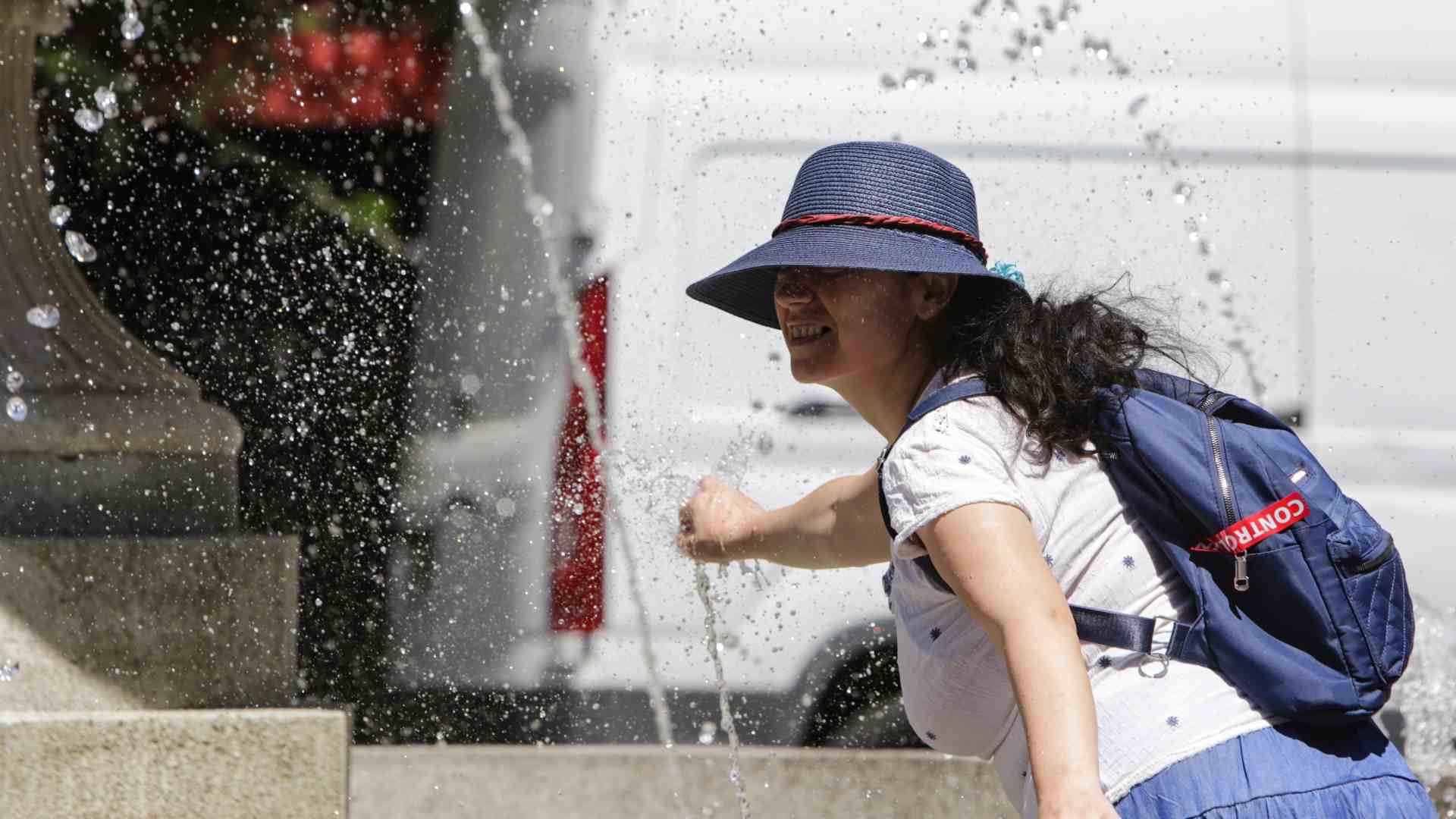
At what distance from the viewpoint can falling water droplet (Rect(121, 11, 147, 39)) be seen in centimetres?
475

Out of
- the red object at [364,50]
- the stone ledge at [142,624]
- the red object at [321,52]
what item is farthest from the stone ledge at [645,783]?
the red object at [321,52]

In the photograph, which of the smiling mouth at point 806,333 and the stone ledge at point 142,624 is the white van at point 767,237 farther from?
the smiling mouth at point 806,333

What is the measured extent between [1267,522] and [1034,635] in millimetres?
252

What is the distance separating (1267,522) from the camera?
1.41 m

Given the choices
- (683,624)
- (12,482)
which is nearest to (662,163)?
(683,624)

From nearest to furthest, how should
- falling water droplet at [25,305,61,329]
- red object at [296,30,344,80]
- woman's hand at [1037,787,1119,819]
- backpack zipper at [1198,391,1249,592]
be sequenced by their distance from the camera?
woman's hand at [1037,787,1119,819] → backpack zipper at [1198,391,1249,592] → falling water droplet at [25,305,61,329] → red object at [296,30,344,80]

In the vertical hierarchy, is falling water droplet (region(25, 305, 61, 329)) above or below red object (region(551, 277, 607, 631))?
above

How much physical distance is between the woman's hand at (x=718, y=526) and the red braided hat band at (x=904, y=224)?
0.59 metres

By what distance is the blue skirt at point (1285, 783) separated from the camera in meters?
1.42

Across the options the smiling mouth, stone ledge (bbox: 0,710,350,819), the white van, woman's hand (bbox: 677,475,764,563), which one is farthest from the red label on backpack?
the white van

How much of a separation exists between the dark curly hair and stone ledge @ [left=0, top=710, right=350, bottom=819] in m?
1.06

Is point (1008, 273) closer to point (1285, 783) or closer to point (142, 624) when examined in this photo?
point (1285, 783)

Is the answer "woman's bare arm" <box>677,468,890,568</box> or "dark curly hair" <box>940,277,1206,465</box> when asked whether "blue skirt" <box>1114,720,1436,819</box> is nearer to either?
"dark curly hair" <box>940,277,1206,465</box>

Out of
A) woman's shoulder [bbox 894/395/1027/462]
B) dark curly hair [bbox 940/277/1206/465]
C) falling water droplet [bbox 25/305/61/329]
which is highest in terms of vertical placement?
dark curly hair [bbox 940/277/1206/465]
